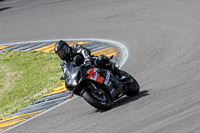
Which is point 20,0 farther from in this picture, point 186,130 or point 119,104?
point 186,130

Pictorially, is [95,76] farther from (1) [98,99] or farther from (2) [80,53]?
(2) [80,53]

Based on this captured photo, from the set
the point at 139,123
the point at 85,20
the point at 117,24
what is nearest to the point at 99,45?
the point at 117,24

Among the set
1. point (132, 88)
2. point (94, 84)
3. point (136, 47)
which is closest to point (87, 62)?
point (94, 84)

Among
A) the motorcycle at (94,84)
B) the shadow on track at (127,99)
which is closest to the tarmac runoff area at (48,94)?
the shadow on track at (127,99)

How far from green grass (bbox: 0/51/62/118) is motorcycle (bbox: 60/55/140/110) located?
2.79 metres

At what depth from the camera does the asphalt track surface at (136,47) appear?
7.88m

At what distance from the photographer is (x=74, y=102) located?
10.0m

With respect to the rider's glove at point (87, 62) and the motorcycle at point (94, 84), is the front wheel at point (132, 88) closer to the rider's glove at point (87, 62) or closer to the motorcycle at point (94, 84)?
the motorcycle at point (94, 84)

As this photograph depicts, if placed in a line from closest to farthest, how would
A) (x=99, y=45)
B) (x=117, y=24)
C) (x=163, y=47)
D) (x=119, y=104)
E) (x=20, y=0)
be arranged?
1. (x=119, y=104)
2. (x=163, y=47)
3. (x=99, y=45)
4. (x=117, y=24)
5. (x=20, y=0)

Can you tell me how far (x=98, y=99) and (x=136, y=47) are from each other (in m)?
5.04

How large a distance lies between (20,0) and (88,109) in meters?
14.4

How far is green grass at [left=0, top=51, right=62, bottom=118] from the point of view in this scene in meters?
11.6

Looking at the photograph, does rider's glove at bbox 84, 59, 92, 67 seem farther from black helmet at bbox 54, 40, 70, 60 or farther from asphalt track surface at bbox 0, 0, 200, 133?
asphalt track surface at bbox 0, 0, 200, 133

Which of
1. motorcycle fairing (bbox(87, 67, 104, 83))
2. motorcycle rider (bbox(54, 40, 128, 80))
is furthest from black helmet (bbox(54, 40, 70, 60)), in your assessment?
motorcycle fairing (bbox(87, 67, 104, 83))
